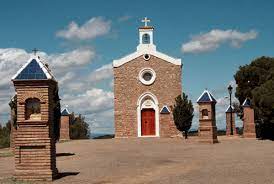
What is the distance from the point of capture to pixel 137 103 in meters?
46.6

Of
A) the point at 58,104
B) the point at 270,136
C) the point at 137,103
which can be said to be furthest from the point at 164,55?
the point at 58,104

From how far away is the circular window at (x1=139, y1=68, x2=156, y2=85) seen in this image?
46750 mm

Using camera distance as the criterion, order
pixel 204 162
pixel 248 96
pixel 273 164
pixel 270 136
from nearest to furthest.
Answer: pixel 273 164
pixel 204 162
pixel 270 136
pixel 248 96

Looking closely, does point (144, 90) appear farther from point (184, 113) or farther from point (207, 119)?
point (207, 119)

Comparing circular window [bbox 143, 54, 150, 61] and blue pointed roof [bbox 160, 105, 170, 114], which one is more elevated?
circular window [bbox 143, 54, 150, 61]

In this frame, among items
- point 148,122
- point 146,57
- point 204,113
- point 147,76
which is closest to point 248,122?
point 204,113

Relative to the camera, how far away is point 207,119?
105 ft

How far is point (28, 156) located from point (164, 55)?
33.1 m

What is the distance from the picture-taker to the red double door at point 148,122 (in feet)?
152

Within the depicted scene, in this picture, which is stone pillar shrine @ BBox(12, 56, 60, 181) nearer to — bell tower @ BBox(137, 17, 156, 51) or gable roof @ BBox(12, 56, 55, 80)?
gable roof @ BBox(12, 56, 55, 80)

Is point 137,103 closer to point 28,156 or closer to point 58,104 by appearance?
point 58,104

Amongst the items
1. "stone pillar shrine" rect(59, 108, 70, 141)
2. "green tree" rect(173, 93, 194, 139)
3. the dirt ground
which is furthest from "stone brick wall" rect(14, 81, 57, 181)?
"stone pillar shrine" rect(59, 108, 70, 141)

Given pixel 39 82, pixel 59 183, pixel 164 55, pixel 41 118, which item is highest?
pixel 164 55

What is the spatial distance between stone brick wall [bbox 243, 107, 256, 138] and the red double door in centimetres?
1082
